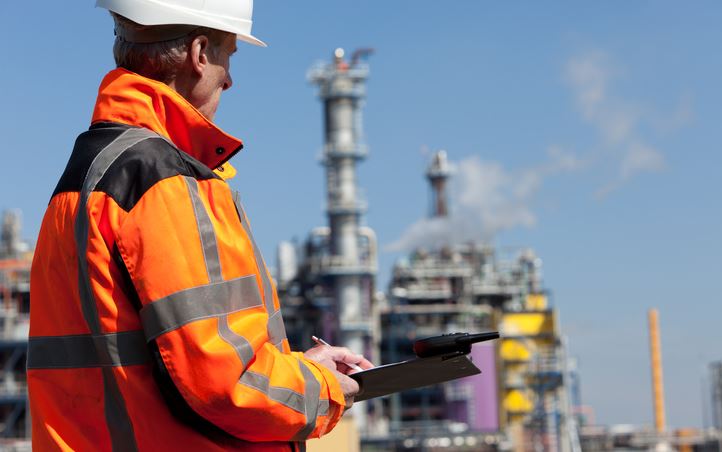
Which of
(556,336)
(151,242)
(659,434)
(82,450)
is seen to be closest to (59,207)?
(151,242)

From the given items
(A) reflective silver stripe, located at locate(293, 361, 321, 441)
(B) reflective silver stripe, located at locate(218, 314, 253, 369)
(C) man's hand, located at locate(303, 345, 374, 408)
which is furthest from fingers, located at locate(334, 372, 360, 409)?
(B) reflective silver stripe, located at locate(218, 314, 253, 369)

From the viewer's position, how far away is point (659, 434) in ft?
211

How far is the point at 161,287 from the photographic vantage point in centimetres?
204

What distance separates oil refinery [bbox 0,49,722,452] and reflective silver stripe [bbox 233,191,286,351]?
4230 centimetres

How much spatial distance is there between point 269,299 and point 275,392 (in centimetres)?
26

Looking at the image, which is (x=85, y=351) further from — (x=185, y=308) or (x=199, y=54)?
(x=199, y=54)

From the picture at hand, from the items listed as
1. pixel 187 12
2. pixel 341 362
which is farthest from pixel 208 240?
pixel 341 362

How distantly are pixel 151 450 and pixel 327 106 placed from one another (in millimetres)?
45313

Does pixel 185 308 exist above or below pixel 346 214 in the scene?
below

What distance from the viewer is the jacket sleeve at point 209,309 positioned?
203 centimetres

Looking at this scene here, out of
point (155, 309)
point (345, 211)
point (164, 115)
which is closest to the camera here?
point (155, 309)

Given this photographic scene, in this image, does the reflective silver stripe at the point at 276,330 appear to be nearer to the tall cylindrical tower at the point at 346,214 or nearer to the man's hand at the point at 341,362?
the man's hand at the point at 341,362

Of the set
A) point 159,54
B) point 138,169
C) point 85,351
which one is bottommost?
point 85,351

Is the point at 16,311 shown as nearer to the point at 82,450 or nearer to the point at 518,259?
the point at 518,259
